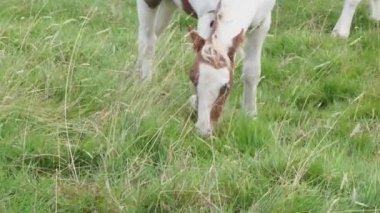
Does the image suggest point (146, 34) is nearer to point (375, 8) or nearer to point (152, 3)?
point (152, 3)

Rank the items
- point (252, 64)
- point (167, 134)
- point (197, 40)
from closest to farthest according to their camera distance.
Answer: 1. point (167, 134)
2. point (197, 40)
3. point (252, 64)

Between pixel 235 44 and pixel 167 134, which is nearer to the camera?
pixel 167 134

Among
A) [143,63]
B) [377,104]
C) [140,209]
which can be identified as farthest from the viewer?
[143,63]

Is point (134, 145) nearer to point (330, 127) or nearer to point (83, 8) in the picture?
point (330, 127)

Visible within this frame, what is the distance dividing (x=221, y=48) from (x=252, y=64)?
41.5 inches

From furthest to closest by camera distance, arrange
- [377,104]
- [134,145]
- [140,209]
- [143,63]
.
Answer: [143,63], [377,104], [134,145], [140,209]

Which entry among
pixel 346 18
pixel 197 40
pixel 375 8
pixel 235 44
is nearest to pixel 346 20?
pixel 346 18

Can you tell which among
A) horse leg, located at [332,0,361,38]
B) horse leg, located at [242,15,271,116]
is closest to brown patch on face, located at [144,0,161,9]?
horse leg, located at [242,15,271,116]

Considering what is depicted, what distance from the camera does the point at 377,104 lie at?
6035mm

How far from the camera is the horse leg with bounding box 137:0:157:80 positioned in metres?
6.52

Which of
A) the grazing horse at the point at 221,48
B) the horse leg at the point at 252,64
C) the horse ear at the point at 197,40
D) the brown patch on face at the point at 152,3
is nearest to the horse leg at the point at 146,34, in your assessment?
the brown patch on face at the point at 152,3

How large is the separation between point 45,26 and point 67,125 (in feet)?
7.90

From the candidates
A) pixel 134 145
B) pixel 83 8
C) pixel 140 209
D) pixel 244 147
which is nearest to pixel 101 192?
pixel 140 209

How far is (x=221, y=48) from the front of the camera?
4.91 metres
